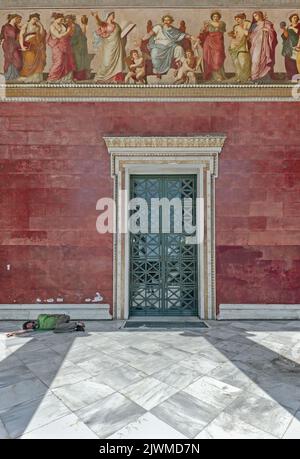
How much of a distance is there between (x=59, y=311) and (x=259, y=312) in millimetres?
5335

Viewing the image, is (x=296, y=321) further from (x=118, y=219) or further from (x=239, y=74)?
(x=239, y=74)

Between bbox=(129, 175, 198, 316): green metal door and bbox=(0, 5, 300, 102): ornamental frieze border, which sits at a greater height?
bbox=(0, 5, 300, 102): ornamental frieze border

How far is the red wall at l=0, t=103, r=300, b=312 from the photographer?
7.34m

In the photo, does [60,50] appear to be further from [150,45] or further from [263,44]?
[263,44]

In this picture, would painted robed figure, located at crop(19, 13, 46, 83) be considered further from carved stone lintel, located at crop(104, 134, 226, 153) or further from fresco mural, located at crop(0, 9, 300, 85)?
carved stone lintel, located at crop(104, 134, 226, 153)

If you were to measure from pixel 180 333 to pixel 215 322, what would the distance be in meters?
1.43

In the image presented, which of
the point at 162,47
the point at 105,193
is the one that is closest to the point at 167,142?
the point at 105,193

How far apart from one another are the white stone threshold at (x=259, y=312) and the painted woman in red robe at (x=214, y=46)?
6.37m

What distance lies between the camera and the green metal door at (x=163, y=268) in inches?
301

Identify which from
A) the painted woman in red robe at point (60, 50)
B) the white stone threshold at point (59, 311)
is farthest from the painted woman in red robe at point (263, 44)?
the white stone threshold at point (59, 311)

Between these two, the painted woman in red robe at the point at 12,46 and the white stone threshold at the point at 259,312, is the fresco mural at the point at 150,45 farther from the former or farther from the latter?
the white stone threshold at the point at 259,312

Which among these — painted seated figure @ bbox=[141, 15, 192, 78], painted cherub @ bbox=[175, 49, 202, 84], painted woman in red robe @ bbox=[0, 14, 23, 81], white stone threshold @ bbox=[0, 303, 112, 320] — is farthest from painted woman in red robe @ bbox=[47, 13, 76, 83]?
white stone threshold @ bbox=[0, 303, 112, 320]

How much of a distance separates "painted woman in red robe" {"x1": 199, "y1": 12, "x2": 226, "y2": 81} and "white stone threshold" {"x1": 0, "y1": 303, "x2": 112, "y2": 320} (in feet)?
23.2

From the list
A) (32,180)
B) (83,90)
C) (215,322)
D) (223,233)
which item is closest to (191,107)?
(83,90)
